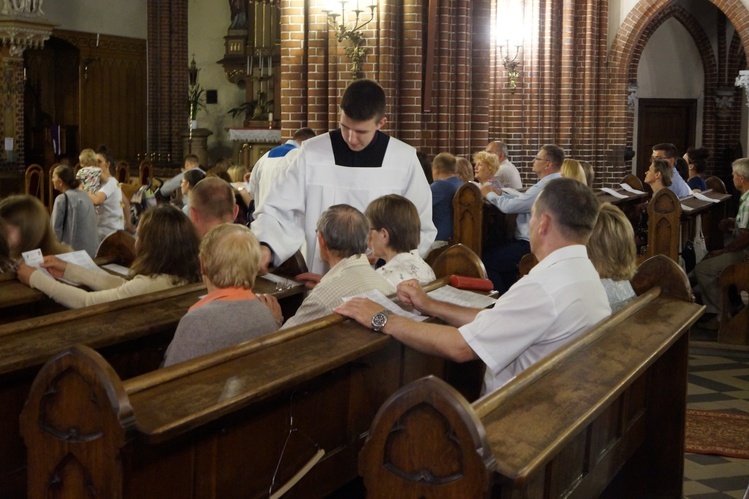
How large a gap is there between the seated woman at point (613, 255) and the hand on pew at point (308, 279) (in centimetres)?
134

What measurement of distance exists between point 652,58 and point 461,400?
63.7 feet

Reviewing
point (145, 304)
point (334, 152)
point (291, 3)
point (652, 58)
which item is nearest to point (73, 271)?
point (145, 304)

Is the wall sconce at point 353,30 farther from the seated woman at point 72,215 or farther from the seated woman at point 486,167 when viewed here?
the seated woman at point 72,215

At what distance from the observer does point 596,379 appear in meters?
3.08

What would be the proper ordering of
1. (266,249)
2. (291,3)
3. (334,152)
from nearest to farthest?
(266,249)
(334,152)
(291,3)

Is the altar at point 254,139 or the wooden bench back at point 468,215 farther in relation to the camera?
the altar at point 254,139

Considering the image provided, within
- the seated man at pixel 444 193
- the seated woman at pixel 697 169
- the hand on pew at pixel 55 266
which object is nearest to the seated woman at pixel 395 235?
the hand on pew at pixel 55 266

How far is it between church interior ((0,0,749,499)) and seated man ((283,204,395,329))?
12.4 inches

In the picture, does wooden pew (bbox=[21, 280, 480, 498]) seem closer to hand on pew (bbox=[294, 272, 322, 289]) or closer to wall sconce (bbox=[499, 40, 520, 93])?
hand on pew (bbox=[294, 272, 322, 289])

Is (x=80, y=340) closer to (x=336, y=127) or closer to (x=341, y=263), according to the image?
(x=341, y=263)

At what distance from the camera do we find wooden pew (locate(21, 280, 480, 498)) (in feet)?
8.09

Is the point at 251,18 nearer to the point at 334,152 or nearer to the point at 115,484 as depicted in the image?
the point at 334,152

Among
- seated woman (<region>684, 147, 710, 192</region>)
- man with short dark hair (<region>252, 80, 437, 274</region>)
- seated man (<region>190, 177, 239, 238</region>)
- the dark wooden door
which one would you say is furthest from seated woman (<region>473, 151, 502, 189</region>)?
the dark wooden door

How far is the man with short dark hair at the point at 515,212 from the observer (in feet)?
28.5
